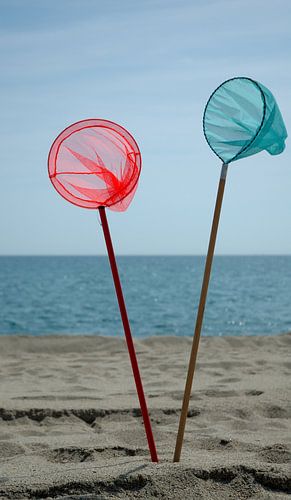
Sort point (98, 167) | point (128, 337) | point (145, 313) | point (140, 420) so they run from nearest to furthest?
point (128, 337) → point (98, 167) → point (140, 420) → point (145, 313)

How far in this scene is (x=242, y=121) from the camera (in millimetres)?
3312

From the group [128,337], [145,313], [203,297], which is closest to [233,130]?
[203,297]

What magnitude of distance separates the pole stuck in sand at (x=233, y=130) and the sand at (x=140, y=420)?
0.35 meters

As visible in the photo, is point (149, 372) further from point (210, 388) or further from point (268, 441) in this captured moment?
point (268, 441)

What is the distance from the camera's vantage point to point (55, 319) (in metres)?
25.1

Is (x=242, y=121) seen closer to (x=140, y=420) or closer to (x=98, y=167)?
(x=98, y=167)

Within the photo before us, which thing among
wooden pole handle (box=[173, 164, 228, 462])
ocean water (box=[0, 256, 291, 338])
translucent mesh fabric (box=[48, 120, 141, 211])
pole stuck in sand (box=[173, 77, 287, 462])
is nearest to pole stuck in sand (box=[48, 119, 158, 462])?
translucent mesh fabric (box=[48, 120, 141, 211])

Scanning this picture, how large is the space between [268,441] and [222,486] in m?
0.87

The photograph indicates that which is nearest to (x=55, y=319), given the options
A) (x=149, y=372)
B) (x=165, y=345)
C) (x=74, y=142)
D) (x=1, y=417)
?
(x=165, y=345)

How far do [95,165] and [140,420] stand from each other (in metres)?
2.00

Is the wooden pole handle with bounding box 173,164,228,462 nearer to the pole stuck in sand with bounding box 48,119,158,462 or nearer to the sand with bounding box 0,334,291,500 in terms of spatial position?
the pole stuck in sand with bounding box 48,119,158,462

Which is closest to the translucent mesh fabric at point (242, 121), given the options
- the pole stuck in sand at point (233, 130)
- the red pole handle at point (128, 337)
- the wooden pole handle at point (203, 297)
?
the pole stuck in sand at point (233, 130)

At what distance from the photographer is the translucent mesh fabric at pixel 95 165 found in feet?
10.8

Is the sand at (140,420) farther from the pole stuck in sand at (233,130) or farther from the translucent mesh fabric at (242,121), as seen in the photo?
the translucent mesh fabric at (242,121)
